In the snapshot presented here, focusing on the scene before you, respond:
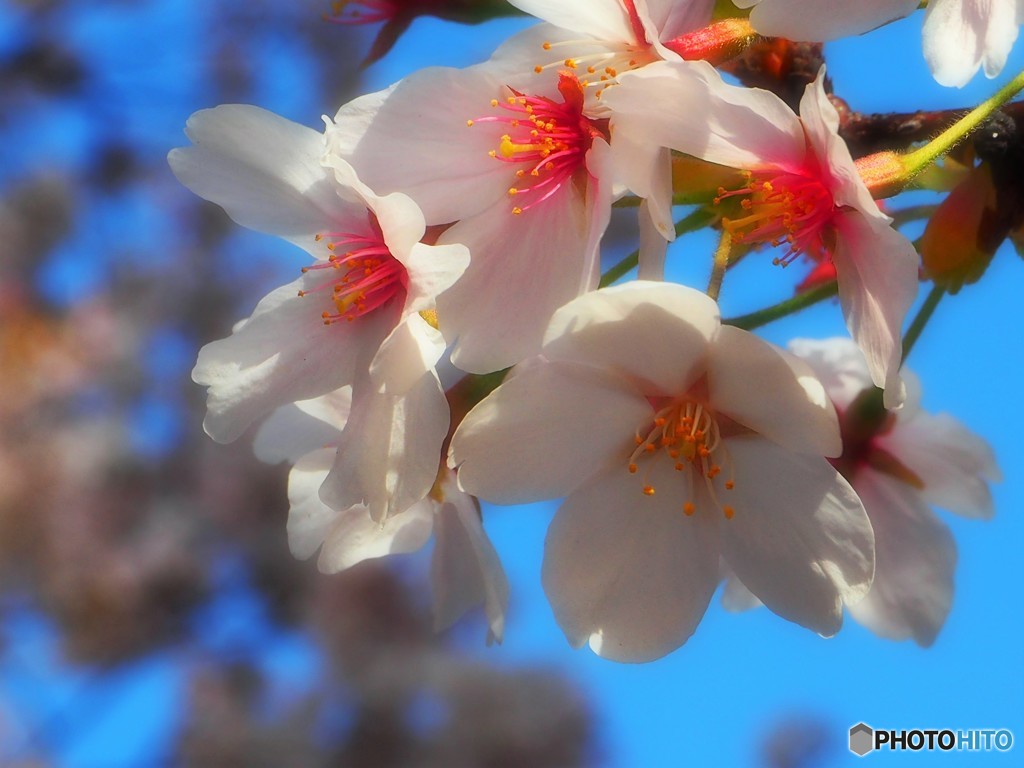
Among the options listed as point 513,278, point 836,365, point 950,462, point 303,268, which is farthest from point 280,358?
point 950,462

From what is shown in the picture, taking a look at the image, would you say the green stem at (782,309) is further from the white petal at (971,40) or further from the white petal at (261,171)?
the white petal at (261,171)

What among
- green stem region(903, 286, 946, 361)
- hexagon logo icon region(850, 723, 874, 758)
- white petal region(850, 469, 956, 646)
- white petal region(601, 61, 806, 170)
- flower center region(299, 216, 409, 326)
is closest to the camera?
white petal region(601, 61, 806, 170)

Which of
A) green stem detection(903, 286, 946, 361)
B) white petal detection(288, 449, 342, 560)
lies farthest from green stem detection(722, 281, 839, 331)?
white petal detection(288, 449, 342, 560)

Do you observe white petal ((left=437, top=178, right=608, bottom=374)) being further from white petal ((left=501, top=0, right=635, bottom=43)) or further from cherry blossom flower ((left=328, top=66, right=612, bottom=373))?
white petal ((left=501, top=0, right=635, bottom=43))

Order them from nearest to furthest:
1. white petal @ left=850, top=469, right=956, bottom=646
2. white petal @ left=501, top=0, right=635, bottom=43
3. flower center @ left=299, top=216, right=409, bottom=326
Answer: white petal @ left=501, top=0, right=635, bottom=43 → flower center @ left=299, top=216, right=409, bottom=326 → white petal @ left=850, top=469, right=956, bottom=646

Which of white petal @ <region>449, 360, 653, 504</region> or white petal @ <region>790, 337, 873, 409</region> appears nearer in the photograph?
white petal @ <region>449, 360, 653, 504</region>

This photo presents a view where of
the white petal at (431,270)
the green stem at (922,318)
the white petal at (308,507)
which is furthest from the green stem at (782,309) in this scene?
the white petal at (308,507)

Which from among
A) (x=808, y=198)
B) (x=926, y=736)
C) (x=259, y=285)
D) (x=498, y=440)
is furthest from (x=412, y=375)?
(x=259, y=285)

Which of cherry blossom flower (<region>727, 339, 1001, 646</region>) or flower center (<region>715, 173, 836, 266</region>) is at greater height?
flower center (<region>715, 173, 836, 266</region>)
